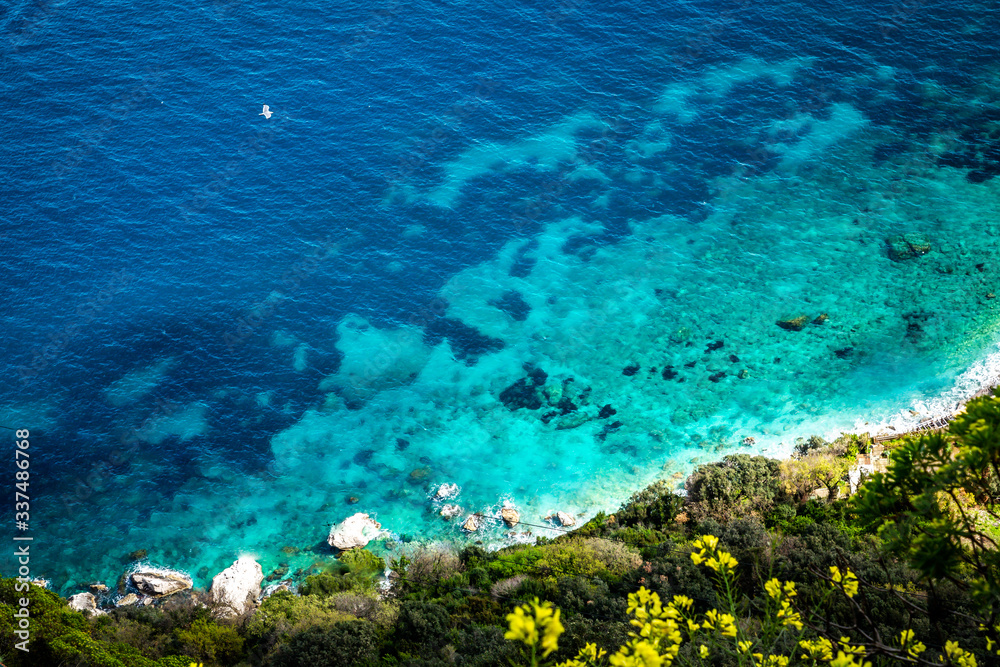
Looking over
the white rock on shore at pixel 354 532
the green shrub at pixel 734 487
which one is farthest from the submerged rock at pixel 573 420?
the white rock on shore at pixel 354 532

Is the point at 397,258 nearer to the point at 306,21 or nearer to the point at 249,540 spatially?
the point at 249,540

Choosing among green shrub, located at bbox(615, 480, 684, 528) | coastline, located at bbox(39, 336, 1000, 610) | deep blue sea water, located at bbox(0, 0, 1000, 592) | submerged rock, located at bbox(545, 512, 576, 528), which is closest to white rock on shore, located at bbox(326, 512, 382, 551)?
coastline, located at bbox(39, 336, 1000, 610)

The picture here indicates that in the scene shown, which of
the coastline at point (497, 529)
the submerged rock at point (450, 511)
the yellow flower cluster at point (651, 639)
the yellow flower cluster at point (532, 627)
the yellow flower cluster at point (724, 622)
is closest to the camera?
the yellow flower cluster at point (532, 627)

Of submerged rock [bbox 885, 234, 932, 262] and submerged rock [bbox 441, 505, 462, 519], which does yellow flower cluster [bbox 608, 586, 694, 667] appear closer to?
submerged rock [bbox 441, 505, 462, 519]

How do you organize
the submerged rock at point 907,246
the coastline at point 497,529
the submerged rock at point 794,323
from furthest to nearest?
1. the submerged rock at point 907,246
2. the submerged rock at point 794,323
3. the coastline at point 497,529

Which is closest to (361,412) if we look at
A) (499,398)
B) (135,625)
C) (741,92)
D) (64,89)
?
(499,398)

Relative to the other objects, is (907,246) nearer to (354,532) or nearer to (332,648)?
(354,532)

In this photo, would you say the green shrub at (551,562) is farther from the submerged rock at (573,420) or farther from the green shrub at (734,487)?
the submerged rock at (573,420)
